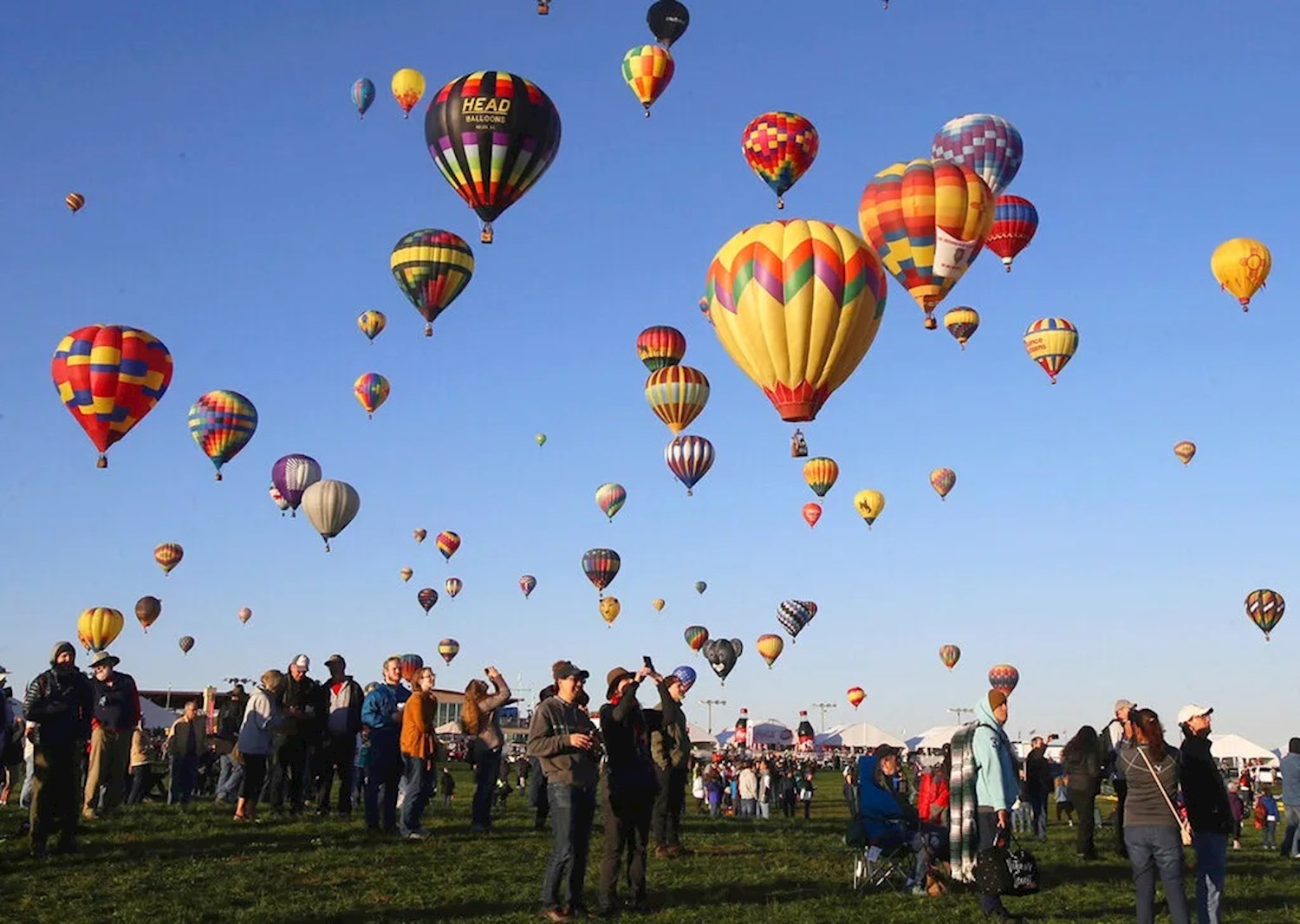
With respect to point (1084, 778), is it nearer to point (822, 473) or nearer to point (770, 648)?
point (822, 473)

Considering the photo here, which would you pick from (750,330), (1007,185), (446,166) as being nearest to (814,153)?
(1007,185)

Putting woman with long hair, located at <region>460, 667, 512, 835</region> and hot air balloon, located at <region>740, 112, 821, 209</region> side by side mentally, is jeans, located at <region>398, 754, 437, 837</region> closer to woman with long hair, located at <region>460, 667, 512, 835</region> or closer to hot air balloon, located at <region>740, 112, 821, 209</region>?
woman with long hair, located at <region>460, 667, 512, 835</region>

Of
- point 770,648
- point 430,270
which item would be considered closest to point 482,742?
point 430,270

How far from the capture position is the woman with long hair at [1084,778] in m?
17.0

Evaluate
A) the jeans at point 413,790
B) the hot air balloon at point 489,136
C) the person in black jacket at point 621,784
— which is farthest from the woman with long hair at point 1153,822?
the hot air balloon at point 489,136

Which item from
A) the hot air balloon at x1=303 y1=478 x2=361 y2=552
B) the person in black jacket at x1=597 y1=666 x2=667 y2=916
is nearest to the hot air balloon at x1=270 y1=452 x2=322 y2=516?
the hot air balloon at x1=303 y1=478 x2=361 y2=552

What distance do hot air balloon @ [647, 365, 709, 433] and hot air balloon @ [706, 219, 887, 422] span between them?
2146 centimetres

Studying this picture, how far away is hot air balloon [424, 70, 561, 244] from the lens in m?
34.3

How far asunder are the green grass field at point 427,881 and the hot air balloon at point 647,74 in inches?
1440

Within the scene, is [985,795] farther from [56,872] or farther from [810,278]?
[810,278]

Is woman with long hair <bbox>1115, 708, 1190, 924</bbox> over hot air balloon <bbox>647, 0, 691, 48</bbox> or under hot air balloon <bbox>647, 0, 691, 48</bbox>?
under

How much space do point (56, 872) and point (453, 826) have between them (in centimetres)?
608

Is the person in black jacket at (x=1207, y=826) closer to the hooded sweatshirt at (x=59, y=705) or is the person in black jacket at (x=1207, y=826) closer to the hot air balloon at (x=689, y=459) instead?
the hooded sweatshirt at (x=59, y=705)

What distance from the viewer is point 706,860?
49.2 feet
